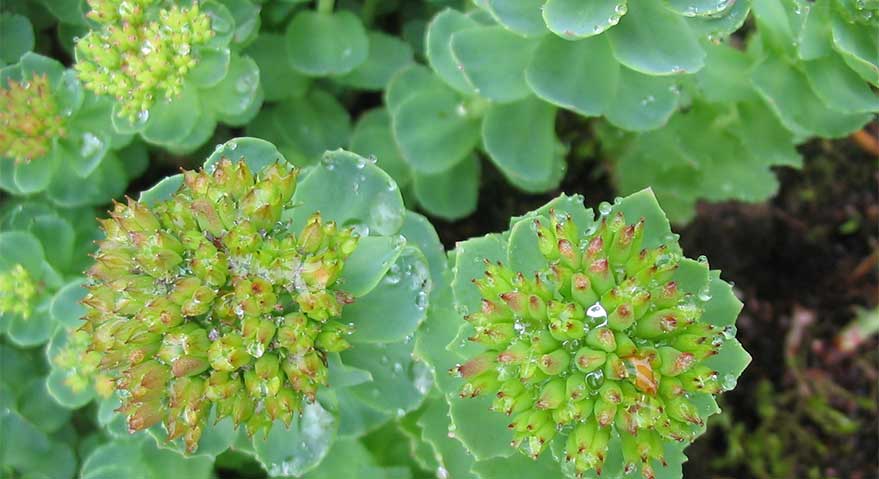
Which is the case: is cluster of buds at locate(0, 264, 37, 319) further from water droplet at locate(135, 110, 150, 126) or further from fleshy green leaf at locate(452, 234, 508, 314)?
fleshy green leaf at locate(452, 234, 508, 314)

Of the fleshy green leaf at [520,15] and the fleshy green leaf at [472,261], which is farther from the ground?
the fleshy green leaf at [520,15]

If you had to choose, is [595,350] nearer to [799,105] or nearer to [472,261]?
[472,261]

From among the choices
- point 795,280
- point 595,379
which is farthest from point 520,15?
point 795,280

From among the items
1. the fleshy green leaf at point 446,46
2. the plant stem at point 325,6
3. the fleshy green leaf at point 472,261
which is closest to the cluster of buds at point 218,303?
the fleshy green leaf at point 472,261

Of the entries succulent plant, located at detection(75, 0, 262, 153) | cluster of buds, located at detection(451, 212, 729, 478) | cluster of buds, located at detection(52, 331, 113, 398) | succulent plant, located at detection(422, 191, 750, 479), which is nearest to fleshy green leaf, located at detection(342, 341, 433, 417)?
succulent plant, located at detection(422, 191, 750, 479)

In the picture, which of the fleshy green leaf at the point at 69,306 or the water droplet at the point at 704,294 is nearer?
the water droplet at the point at 704,294

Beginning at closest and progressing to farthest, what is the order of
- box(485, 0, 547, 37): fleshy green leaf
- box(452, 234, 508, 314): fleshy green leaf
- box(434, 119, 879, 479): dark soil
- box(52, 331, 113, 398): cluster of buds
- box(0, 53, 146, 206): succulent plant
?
box(452, 234, 508, 314): fleshy green leaf, box(485, 0, 547, 37): fleshy green leaf, box(52, 331, 113, 398): cluster of buds, box(0, 53, 146, 206): succulent plant, box(434, 119, 879, 479): dark soil

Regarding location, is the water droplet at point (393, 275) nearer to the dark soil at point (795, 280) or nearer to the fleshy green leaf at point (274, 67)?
the fleshy green leaf at point (274, 67)
